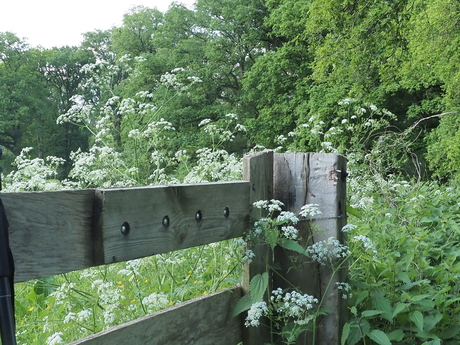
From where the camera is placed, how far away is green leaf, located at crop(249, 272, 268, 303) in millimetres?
1926

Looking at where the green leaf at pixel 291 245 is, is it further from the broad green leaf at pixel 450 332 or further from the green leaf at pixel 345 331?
the broad green leaf at pixel 450 332

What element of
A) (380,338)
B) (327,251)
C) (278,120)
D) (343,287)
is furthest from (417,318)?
(278,120)

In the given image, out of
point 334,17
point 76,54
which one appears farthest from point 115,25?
point 334,17

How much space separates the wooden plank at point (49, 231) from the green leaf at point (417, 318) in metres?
1.63

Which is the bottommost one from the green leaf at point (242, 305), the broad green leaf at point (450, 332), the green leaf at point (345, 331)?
the broad green leaf at point (450, 332)

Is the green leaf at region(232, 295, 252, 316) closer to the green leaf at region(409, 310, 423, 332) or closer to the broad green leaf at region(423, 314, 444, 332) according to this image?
the green leaf at region(409, 310, 423, 332)

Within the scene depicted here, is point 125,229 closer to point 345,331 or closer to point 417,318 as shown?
point 345,331

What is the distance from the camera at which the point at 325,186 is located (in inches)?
91.7

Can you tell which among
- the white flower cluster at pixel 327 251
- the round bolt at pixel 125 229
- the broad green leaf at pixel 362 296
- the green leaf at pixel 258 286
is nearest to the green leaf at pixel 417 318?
the broad green leaf at pixel 362 296

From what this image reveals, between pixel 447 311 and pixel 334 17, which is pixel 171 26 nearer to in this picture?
pixel 334 17

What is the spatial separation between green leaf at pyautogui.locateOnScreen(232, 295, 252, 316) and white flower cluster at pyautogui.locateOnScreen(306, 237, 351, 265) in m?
0.39

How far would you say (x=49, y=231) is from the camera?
3.88ft

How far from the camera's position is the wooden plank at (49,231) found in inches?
43.6

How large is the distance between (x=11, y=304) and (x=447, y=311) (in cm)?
247
